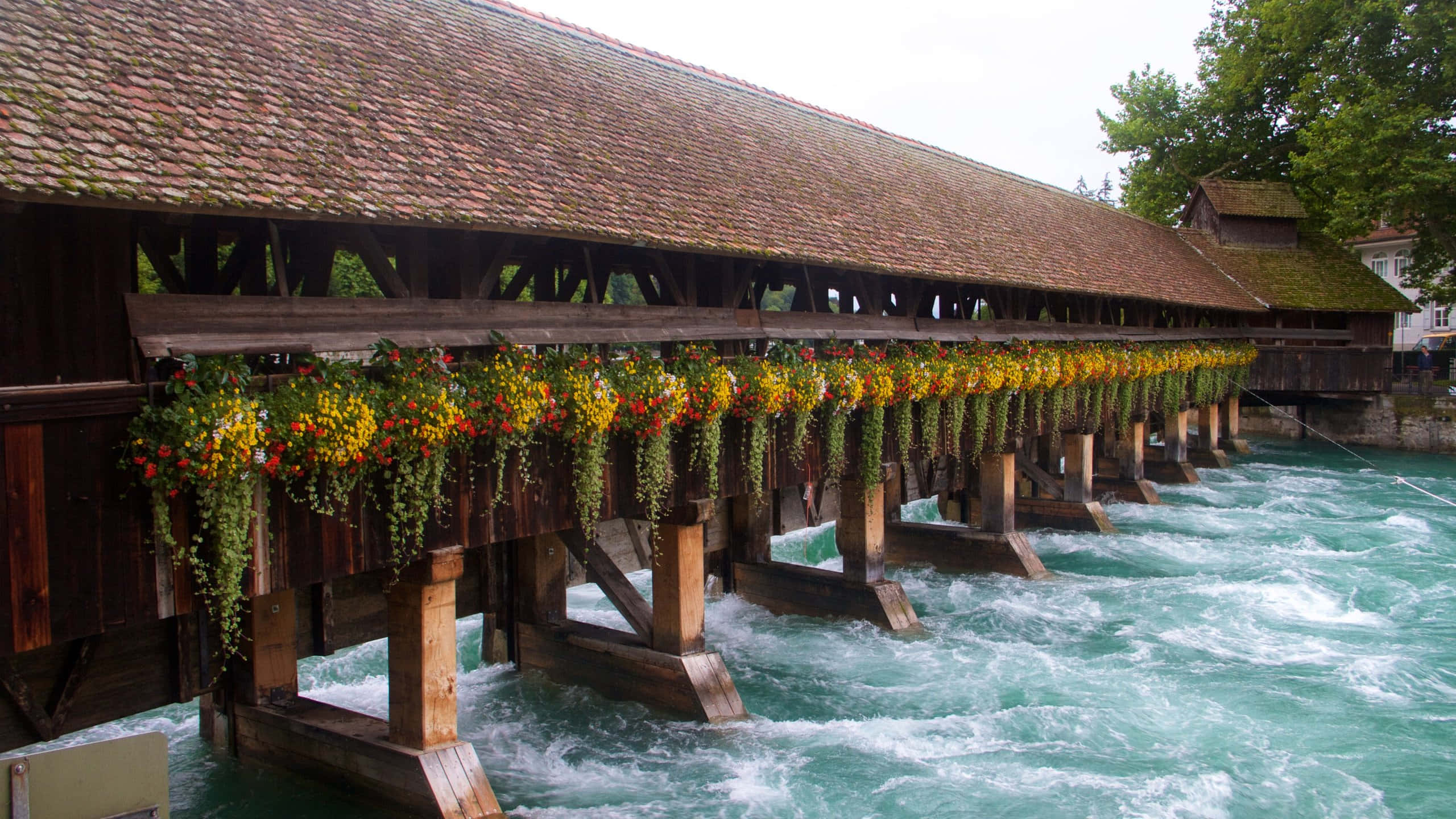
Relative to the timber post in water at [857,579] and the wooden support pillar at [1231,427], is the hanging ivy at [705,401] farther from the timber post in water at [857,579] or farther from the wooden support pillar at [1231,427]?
the wooden support pillar at [1231,427]

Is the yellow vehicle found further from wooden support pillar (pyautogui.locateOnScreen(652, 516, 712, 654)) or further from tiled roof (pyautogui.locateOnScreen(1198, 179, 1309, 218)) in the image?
wooden support pillar (pyautogui.locateOnScreen(652, 516, 712, 654))

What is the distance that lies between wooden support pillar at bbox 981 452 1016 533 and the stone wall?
49.4 feet

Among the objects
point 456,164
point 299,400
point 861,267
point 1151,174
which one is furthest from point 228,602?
point 1151,174

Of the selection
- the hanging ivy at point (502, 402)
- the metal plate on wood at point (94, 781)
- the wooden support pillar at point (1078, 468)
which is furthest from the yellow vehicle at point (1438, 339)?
the metal plate on wood at point (94, 781)

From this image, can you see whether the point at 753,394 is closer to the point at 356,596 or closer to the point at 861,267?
the point at 861,267

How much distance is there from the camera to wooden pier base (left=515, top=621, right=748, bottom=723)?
7840 mm

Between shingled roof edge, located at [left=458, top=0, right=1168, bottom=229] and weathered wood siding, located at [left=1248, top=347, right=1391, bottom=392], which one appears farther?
weathered wood siding, located at [left=1248, top=347, right=1391, bottom=392]

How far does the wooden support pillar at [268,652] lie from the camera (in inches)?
268

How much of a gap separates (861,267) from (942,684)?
11.7 ft

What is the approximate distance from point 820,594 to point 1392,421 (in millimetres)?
20845

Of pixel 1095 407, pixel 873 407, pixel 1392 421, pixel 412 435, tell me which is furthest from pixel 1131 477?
pixel 412 435

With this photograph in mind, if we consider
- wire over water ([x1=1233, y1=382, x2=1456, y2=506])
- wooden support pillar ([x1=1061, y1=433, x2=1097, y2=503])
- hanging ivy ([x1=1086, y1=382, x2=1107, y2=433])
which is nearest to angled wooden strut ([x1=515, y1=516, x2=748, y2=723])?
hanging ivy ([x1=1086, y1=382, x2=1107, y2=433])

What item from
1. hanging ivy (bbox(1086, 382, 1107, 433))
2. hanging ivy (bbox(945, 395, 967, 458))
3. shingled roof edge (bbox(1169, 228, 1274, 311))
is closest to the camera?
hanging ivy (bbox(945, 395, 967, 458))

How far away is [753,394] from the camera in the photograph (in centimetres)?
785
